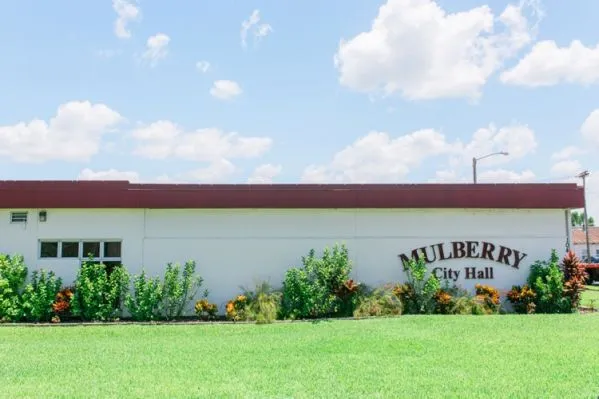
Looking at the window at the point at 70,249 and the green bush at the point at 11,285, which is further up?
the window at the point at 70,249

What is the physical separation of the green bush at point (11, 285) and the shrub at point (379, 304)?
876 cm

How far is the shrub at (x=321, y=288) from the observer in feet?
44.9

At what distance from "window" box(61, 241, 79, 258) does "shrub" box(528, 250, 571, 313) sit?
42.6 ft

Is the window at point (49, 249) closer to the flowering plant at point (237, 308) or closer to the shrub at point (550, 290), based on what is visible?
the flowering plant at point (237, 308)

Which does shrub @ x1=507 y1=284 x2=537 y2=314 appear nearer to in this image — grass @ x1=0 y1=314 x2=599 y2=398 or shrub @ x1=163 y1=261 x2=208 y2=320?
grass @ x1=0 y1=314 x2=599 y2=398

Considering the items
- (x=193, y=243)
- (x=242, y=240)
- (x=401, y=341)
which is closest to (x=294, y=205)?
(x=242, y=240)

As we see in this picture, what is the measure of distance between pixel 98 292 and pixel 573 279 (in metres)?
12.9

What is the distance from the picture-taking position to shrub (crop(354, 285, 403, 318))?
13.6 meters

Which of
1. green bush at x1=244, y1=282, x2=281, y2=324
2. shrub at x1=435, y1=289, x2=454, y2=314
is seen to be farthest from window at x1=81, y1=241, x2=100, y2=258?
shrub at x1=435, y1=289, x2=454, y2=314

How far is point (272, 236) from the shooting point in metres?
15.2

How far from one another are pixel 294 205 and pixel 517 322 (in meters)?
6.50

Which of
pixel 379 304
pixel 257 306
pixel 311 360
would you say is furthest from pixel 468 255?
pixel 311 360

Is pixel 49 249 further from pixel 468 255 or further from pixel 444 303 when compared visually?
pixel 468 255

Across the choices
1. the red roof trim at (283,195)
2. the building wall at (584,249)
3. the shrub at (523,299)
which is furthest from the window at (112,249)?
the building wall at (584,249)
